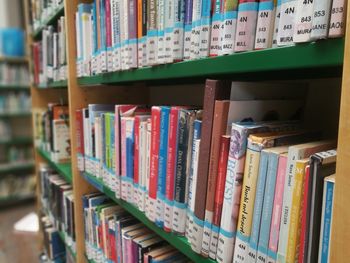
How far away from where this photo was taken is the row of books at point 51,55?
1.32 m

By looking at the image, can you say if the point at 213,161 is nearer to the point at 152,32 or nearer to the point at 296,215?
the point at 296,215

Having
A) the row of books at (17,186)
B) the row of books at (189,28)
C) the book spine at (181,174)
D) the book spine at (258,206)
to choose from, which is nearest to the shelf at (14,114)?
the row of books at (17,186)

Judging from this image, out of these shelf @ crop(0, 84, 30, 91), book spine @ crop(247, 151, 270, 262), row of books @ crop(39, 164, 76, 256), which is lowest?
row of books @ crop(39, 164, 76, 256)

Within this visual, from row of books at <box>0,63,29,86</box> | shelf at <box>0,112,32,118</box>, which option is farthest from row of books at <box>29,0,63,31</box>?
shelf at <box>0,112,32,118</box>

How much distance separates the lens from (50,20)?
1452 mm

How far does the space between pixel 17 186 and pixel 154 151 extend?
3.18 metres

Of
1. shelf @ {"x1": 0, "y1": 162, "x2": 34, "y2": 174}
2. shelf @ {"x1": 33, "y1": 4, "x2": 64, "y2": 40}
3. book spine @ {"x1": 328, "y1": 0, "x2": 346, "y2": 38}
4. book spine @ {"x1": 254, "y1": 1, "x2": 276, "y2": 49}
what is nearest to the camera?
book spine @ {"x1": 328, "y1": 0, "x2": 346, "y2": 38}

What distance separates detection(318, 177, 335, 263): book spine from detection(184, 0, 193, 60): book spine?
37cm

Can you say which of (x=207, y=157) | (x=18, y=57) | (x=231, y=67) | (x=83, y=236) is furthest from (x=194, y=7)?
(x=18, y=57)

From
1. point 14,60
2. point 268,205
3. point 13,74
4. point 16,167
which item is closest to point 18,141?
point 16,167

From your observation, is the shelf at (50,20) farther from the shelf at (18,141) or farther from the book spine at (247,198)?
the shelf at (18,141)

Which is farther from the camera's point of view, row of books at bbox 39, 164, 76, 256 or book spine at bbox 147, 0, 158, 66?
row of books at bbox 39, 164, 76, 256

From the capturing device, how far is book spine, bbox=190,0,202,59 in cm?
56

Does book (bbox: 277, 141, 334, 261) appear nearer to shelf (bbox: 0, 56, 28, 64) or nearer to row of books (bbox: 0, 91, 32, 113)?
row of books (bbox: 0, 91, 32, 113)
